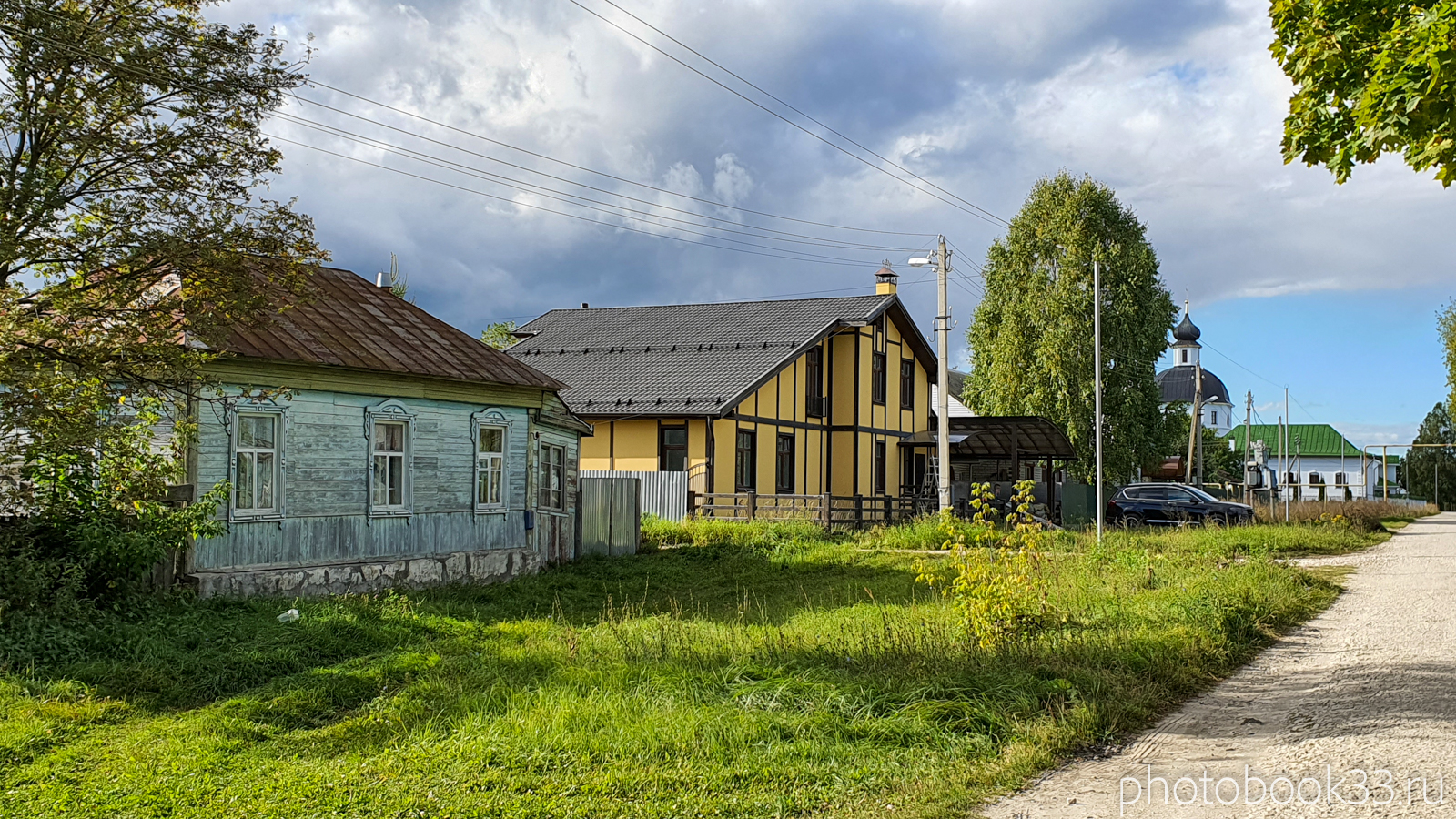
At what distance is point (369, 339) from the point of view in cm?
1627

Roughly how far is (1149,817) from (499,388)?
45.4ft

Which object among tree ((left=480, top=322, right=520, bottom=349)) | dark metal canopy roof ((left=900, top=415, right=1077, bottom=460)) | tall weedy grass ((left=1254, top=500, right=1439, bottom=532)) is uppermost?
tree ((left=480, top=322, right=520, bottom=349))

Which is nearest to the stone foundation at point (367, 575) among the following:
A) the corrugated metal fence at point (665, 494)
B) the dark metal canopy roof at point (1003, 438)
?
the corrugated metal fence at point (665, 494)

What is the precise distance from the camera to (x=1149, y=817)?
5621mm

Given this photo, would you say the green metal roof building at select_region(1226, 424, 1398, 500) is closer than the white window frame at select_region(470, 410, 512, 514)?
No

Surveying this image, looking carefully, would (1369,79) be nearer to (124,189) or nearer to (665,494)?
(124,189)

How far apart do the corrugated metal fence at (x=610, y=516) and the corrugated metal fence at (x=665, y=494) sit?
4.07 meters

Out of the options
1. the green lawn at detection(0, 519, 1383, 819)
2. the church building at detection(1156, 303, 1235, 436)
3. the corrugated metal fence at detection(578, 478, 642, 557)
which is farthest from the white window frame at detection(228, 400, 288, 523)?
the church building at detection(1156, 303, 1235, 436)

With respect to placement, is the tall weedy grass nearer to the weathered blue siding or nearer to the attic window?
the attic window

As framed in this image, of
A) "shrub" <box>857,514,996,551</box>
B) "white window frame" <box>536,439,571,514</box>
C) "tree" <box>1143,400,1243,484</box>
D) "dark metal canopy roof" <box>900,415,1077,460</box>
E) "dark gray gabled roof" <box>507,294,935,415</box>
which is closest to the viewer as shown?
"white window frame" <box>536,439,571,514</box>

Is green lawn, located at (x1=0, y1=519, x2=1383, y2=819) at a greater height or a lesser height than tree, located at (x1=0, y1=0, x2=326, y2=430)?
lesser

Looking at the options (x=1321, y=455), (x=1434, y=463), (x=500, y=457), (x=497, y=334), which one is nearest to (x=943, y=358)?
(x=500, y=457)

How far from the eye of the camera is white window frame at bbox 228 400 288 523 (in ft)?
45.6

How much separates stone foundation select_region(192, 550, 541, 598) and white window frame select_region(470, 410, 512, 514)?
2.47 ft
